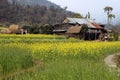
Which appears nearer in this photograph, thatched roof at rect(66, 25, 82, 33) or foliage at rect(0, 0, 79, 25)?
thatched roof at rect(66, 25, 82, 33)

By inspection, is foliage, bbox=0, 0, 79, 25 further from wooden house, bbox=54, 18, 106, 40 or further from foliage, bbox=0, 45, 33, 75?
foliage, bbox=0, 45, 33, 75

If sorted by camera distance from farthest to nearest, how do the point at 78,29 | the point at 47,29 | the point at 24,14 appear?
the point at 24,14, the point at 47,29, the point at 78,29

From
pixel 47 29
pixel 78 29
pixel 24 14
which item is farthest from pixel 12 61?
pixel 24 14

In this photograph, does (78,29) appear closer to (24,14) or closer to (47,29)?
(47,29)

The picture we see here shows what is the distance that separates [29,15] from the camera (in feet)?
314

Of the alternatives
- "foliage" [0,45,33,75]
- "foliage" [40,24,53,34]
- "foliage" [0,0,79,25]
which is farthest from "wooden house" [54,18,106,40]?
"foliage" [0,45,33,75]

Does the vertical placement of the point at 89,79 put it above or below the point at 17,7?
below

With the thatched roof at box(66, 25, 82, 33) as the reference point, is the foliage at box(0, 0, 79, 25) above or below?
above

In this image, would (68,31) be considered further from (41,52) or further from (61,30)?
(41,52)

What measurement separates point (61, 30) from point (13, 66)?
48.6m

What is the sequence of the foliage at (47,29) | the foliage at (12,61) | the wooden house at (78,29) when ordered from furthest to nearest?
the foliage at (47,29)
the wooden house at (78,29)
the foliage at (12,61)

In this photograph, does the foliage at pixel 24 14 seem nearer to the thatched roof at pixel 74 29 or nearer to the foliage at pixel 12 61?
the thatched roof at pixel 74 29

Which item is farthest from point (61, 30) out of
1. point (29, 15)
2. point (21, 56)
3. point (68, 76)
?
point (68, 76)

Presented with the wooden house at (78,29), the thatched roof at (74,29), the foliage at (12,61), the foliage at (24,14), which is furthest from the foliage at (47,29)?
the foliage at (12,61)
